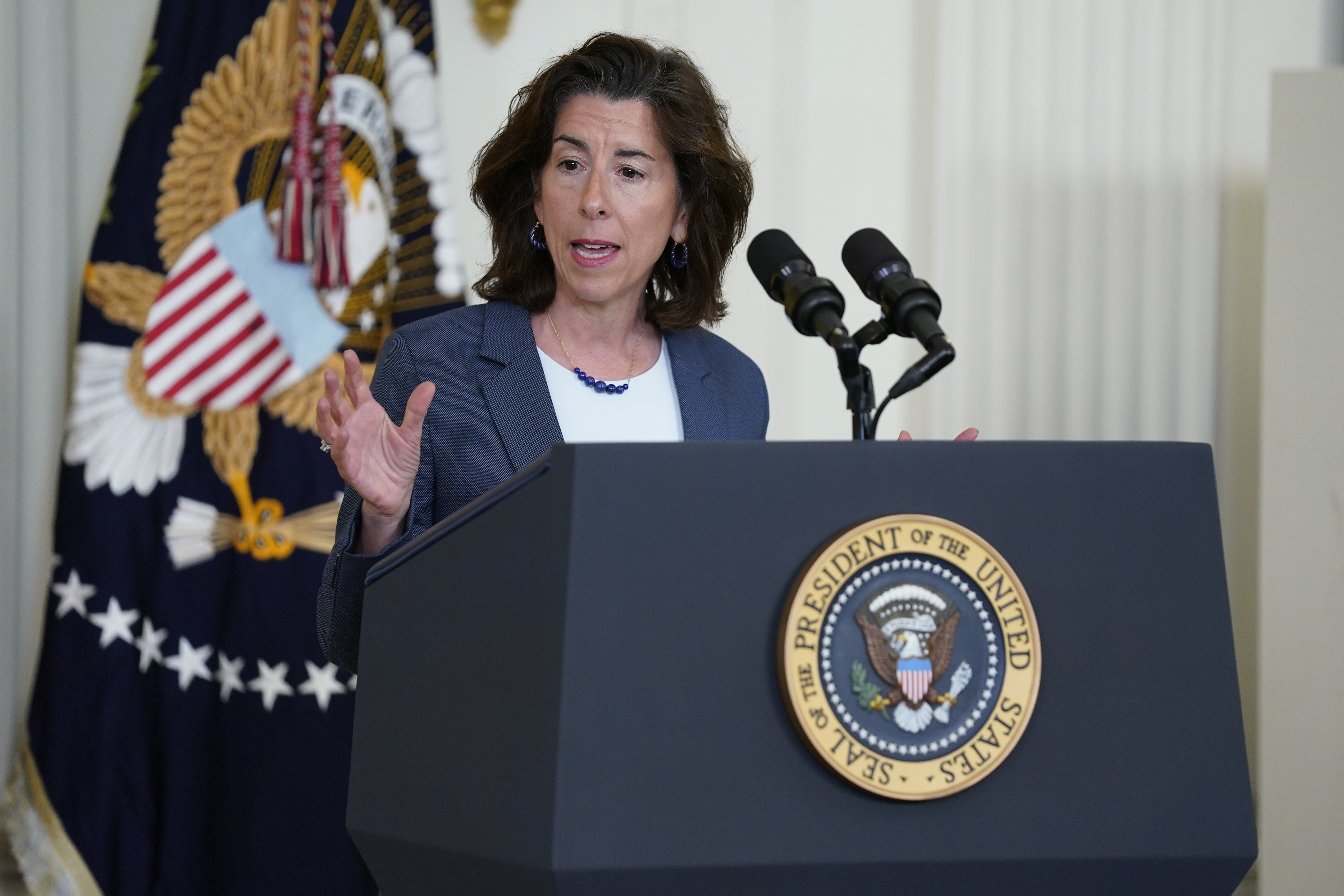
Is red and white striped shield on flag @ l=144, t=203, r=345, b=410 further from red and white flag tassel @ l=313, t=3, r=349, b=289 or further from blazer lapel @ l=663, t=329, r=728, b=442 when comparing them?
blazer lapel @ l=663, t=329, r=728, b=442

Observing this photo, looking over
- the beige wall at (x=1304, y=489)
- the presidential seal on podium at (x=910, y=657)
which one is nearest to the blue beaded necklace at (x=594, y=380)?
the presidential seal on podium at (x=910, y=657)

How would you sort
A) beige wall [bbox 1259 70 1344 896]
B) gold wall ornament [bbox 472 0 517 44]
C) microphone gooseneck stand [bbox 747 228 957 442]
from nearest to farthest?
1. microphone gooseneck stand [bbox 747 228 957 442]
2. beige wall [bbox 1259 70 1344 896]
3. gold wall ornament [bbox 472 0 517 44]

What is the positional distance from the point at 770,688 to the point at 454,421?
78 centimetres

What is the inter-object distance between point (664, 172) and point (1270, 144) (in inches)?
78.8

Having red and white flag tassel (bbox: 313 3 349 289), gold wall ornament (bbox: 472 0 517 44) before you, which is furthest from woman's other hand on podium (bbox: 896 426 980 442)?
gold wall ornament (bbox: 472 0 517 44)

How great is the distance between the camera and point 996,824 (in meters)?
0.94

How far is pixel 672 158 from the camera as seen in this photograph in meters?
1.82

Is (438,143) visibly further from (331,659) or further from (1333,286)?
(1333,286)

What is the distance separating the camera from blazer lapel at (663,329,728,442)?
178 centimetres

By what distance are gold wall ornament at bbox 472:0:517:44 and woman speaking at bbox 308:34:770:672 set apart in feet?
4.62

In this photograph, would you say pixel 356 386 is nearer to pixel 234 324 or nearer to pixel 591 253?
pixel 591 253

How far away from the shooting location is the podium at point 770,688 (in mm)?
886

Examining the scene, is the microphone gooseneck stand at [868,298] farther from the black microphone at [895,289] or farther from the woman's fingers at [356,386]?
the woman's fingers at [356,386]

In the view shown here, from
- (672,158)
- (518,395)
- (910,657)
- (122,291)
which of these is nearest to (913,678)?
(910,657)
